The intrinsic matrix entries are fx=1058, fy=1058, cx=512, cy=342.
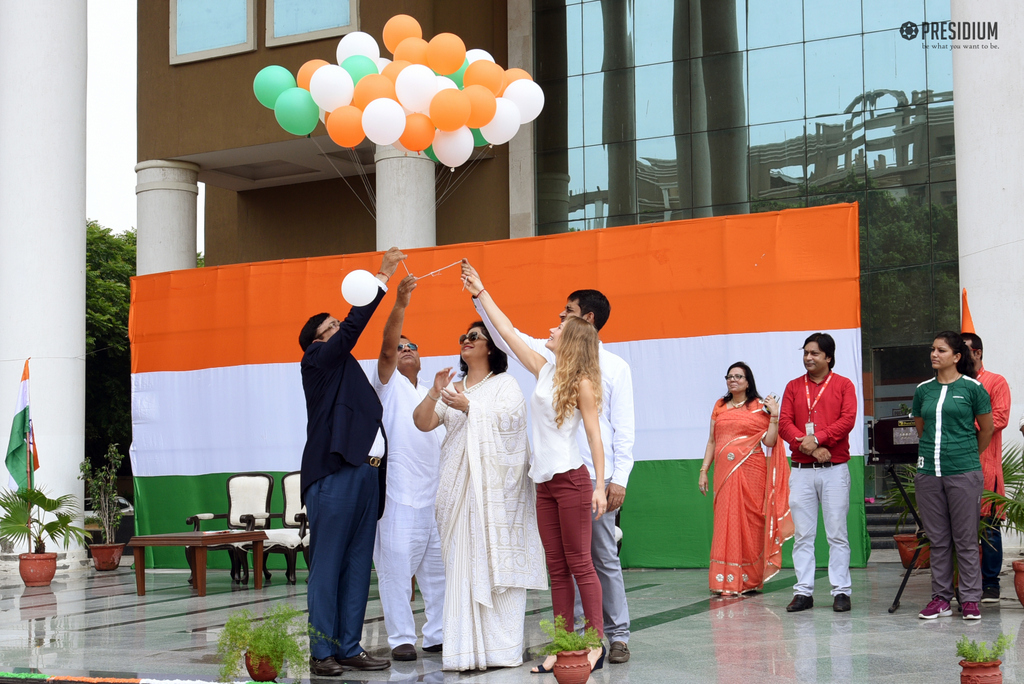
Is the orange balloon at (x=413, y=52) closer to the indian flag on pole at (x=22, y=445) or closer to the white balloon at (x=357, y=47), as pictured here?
the white balloon at (x=357, y=47)

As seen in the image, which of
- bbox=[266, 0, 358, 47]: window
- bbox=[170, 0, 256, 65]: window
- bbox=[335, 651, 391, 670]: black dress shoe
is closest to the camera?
bbox=[335, 651, 391, 670]: black dress shoe

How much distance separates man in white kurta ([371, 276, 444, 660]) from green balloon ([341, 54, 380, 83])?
2923mm

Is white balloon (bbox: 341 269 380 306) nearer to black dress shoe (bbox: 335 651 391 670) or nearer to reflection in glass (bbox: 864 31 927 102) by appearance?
black dress shoe (bbox: 335 651 391 670)

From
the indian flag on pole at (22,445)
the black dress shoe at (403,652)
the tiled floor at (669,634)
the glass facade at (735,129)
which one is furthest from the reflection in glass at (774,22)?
the black dress shoe at (403,652)

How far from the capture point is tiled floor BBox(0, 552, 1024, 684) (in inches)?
176

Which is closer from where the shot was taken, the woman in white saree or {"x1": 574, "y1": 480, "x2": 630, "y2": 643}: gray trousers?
the woman in white saree

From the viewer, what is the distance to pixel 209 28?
14938 mm

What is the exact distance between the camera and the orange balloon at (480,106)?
7.13 meters

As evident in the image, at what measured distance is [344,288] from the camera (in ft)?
15.5

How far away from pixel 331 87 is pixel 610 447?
3747 millimetres

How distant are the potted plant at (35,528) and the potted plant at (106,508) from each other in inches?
29.3

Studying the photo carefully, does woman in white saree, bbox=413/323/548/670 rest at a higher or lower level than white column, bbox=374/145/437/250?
lower

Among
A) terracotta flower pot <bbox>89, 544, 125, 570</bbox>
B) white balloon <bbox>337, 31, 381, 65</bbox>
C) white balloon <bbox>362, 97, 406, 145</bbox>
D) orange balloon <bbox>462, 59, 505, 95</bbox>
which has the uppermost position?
white balloon <bbox>337, 31, 381, 65</bbox>

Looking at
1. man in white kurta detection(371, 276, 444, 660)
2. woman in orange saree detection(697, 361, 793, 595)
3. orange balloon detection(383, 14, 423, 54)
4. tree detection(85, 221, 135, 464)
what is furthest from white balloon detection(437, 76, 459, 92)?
tree detection(85, 221, 135, 464)
